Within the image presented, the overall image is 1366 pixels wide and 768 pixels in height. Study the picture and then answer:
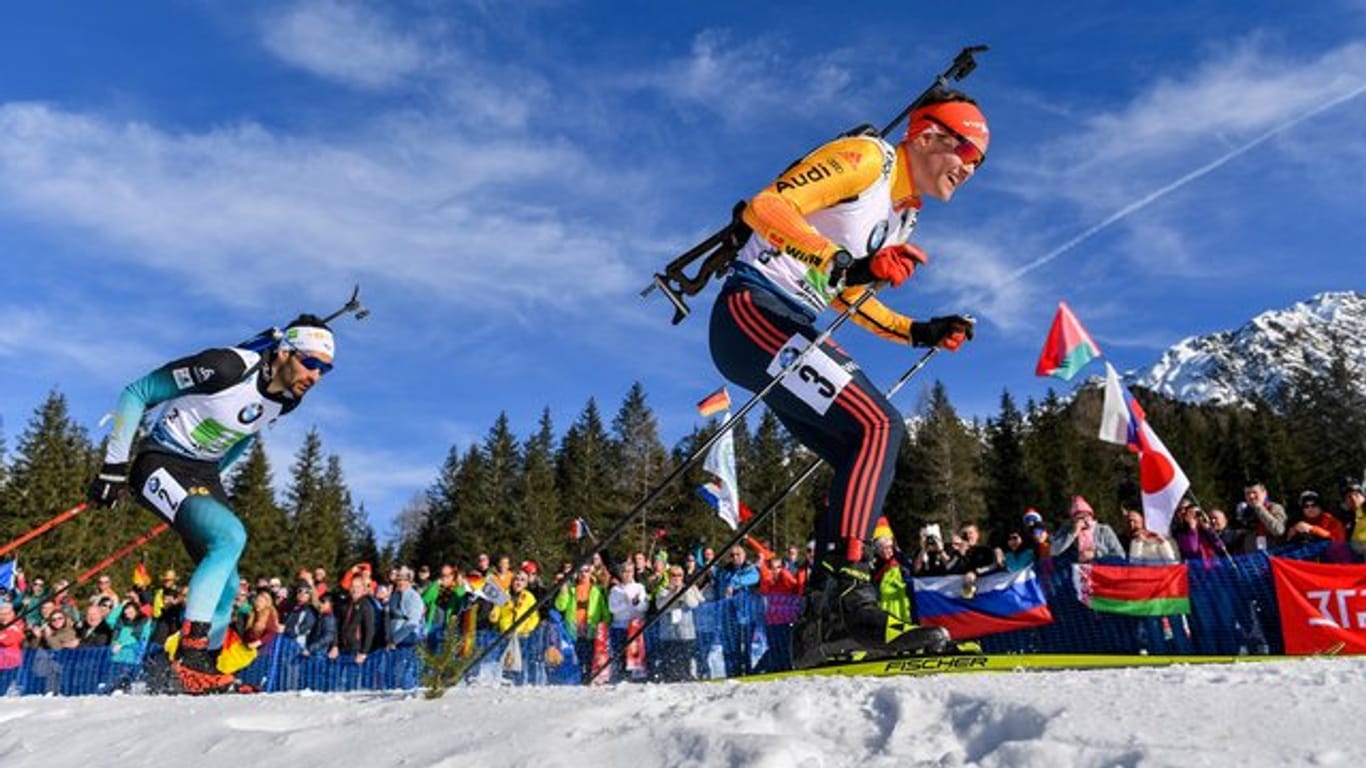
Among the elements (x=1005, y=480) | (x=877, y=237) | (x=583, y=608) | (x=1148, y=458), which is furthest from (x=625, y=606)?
(x=1005, y=480)

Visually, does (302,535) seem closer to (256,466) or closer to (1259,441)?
(256,466)

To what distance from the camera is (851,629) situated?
→ 3.88 metres

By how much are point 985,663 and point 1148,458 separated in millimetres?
8485

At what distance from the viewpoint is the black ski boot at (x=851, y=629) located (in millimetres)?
→ 3814

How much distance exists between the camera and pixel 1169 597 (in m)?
9.56

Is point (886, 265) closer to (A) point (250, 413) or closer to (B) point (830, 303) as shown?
(B) point (830, 303)

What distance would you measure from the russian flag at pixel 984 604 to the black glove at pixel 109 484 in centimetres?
770

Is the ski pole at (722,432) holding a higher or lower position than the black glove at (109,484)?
lower

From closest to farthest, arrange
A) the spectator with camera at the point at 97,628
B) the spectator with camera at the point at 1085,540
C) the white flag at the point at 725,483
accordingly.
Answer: the spectator with camera at the point at 1085,540 < the spectator with camera at the point at 97,628 < the white flag at the point at 725,483

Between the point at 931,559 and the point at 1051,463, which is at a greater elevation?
the point at 1051,463

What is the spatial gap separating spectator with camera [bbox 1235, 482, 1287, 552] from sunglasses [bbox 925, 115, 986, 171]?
301 inches

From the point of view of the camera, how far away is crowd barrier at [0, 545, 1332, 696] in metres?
9.17

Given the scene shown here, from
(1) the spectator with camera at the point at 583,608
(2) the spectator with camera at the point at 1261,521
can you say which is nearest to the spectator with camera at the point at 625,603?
(1) the spectator with camera at the point at 583,608

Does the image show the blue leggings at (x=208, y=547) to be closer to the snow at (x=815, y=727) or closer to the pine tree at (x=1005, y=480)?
the snow at (x=815, y=727)
